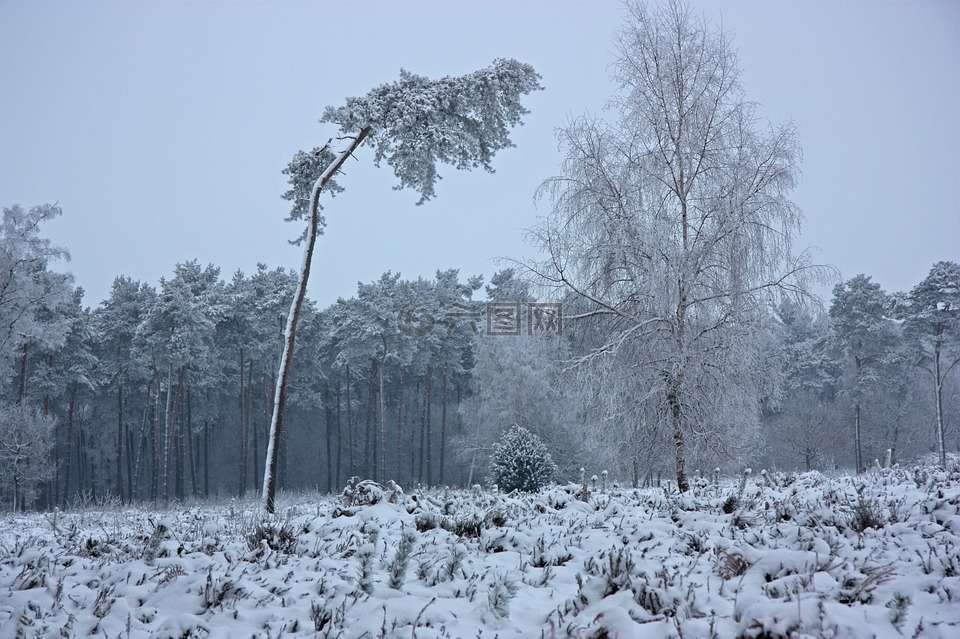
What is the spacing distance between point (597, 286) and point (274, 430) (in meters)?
7.19

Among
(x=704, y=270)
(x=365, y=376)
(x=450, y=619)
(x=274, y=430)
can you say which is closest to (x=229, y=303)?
(x=365, y=376)

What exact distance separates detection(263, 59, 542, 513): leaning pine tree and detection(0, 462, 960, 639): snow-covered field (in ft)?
24.3

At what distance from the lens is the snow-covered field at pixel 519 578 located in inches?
114

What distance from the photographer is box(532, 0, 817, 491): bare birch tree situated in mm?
10281

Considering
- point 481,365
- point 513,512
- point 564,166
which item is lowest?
point 513,512

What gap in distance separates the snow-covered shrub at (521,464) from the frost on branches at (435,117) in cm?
978

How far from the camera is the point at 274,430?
39.2ft

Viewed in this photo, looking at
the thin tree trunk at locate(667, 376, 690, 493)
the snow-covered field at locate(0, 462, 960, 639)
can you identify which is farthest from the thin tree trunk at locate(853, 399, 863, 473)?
the snow-covered field at locate(0, 462, 960, 639)

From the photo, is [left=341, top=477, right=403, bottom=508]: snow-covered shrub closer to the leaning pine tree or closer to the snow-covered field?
the snow-covered field

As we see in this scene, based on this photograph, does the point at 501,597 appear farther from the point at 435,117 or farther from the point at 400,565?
the point at 435,117

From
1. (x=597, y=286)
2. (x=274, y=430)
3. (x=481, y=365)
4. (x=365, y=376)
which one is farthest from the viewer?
(x=365, y=376)

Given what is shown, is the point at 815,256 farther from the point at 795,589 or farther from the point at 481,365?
the point at 481,365

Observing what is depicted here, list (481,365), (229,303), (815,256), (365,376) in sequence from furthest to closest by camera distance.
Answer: (365,376) < (229,303) < (481,365) < (815,256)

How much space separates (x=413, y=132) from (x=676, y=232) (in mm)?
5800
